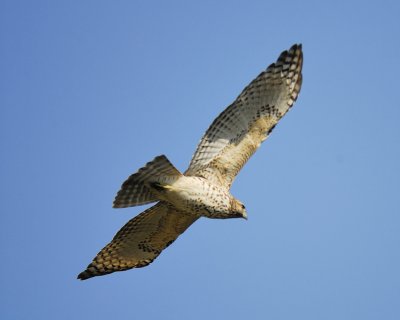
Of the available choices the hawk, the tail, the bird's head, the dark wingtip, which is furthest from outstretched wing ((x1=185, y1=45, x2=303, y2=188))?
the dark wingtip

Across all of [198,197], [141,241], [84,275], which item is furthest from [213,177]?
[84,275]

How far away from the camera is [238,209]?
28.5 ft

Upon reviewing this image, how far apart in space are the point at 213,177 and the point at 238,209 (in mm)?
645

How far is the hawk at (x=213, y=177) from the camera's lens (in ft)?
28.2

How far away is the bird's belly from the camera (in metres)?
8.50

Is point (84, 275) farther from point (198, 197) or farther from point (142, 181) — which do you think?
point (198, 197)

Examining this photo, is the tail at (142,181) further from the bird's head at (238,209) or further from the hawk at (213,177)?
the bird's head at (238,209)

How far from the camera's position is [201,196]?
8531mm

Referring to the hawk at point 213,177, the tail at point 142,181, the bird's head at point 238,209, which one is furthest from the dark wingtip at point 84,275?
the bird's head at point 238,209

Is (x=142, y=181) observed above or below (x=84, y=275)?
above

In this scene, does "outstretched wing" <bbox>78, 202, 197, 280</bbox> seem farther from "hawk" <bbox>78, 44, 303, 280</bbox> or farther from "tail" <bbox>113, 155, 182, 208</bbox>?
"tail" <bbox>113, 155, 182, 208</bbox>

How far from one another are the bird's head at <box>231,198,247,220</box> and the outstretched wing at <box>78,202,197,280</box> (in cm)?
70

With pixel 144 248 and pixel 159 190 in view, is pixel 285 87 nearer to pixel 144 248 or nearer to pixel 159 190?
pixel 159 190

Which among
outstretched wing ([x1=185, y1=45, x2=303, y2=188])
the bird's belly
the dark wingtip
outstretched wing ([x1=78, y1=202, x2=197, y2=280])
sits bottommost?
the dark wingtip
